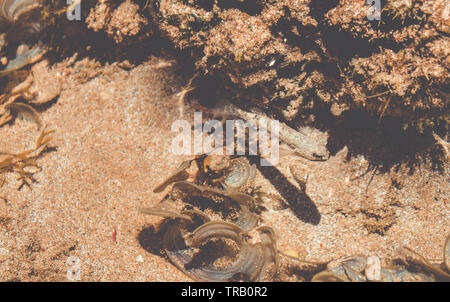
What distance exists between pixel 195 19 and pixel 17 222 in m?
2.49

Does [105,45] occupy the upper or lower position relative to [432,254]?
upper

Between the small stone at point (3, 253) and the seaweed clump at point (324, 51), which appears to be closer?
the seaweed clump at point (324, 51)

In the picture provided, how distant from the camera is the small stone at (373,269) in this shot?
8.82ft

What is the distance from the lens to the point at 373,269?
2.71m

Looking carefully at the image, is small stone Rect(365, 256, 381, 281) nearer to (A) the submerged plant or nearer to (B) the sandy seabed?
(B) the sandy seabed

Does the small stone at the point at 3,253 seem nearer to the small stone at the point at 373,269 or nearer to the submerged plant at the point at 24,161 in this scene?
the submerged plant at the point at 24,161

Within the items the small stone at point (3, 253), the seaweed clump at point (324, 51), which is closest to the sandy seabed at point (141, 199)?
the small stone at point (3, 253)

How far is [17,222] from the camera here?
291cm

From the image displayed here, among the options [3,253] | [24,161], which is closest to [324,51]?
[24,161]

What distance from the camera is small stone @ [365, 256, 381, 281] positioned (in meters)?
2.69

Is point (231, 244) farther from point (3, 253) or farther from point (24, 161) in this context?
point (24, 161)

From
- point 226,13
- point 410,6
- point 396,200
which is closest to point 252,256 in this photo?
point 396,200
